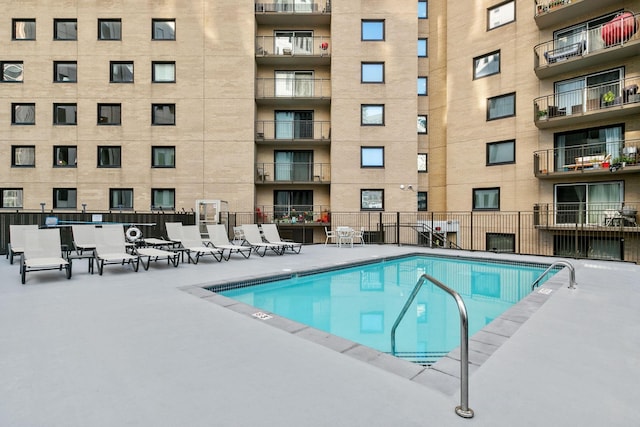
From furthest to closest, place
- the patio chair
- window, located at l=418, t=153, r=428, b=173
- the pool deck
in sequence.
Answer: window, located at l=418, t=153, r=428, b=173, the patio chair, the pool deck

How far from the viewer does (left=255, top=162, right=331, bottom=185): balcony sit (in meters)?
18.1

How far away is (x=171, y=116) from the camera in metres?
17.1

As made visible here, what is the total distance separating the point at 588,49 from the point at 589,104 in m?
2.23

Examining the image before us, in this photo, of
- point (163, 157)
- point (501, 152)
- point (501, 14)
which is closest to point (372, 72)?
point (501, 14)

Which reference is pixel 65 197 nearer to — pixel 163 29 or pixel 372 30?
pixel 163 29

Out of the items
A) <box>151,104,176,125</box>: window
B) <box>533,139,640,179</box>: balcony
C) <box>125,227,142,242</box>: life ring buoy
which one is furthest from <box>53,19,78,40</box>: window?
<box>533,139,640,179</box>: balcony

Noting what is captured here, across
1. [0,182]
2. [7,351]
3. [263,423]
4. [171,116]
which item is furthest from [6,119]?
[263,423]

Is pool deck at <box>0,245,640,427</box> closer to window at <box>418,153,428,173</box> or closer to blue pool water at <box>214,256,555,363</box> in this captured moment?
blue pool water at <box>214,256,555,363</box>

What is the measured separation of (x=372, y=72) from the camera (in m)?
17.5

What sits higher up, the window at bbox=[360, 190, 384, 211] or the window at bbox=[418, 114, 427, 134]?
the window at bbox=[418, 114, 427, 134]

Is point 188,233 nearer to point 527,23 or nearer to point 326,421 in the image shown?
point 326,421

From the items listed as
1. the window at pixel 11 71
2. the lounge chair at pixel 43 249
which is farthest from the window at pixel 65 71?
the lounge chair at pixel 43 249

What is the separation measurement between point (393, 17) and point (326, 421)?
19.5 m

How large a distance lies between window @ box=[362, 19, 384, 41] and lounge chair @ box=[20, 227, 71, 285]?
16422 millimetres
